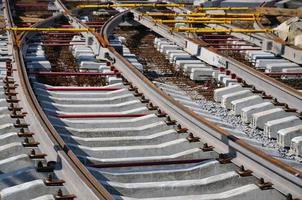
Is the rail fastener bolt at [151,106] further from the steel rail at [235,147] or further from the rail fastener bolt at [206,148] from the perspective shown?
the rail fastener bolt at [206,148]

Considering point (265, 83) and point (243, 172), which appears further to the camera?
point (265, 83)

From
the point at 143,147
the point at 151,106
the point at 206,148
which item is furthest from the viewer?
the point at 151,106

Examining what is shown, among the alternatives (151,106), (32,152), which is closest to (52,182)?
(32,152)

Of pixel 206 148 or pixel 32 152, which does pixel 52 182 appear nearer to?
pixel 32 152

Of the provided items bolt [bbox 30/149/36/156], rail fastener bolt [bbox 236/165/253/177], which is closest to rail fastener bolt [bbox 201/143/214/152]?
rail fastener bolt [bbox 236/165/253/177]

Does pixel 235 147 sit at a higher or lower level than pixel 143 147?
higher

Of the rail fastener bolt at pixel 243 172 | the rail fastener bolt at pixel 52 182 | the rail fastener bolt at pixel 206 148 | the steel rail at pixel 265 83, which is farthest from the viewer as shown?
the steel rail at pixel 265 83

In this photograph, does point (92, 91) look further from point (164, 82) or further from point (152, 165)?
point (152, 165)

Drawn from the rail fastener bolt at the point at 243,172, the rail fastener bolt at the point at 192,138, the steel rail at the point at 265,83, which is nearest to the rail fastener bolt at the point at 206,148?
the rail fastener bolt at the point at 192,138
